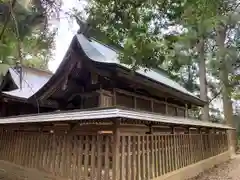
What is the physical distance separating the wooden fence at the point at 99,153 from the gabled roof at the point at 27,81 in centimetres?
336

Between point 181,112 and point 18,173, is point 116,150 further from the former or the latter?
point 181,112

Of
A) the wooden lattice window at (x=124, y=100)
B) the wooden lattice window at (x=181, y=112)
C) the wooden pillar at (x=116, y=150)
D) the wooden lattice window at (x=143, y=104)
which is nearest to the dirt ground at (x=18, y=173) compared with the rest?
the wooden pillar at (x=116, y=150)

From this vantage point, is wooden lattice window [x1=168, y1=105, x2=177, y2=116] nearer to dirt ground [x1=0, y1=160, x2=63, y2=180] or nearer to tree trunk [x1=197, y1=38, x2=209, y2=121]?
tree trunk [x1=197, y1=38, x2=209, y2=121]

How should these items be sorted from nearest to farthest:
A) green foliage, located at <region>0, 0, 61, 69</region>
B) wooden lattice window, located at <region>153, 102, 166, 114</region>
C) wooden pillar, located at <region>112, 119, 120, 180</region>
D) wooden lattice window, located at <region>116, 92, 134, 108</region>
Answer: green foliage, located at <region>0, 0, 61, 69</region> → wooden pillar, located at <region>112, 119, 120, 180</region> → wooden lattice window, located at <region>116, 92, 134, 108</region> → wooden lattice window, located at <region>153, 102, 166, 114</region>

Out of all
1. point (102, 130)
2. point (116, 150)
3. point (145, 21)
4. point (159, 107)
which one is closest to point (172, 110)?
point (159, 107)

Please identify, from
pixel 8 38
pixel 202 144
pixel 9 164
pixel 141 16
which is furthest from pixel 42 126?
pixel 202 144

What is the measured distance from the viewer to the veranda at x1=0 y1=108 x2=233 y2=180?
5.41 meters

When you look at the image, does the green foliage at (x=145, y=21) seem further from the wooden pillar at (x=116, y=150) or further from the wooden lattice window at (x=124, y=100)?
the wooden lattice window at (x=124, y=100)

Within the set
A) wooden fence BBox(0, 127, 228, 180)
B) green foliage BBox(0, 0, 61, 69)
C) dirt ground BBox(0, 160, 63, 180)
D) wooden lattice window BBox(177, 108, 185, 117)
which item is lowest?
dirt ground BBox(0, 160, 63, 180)

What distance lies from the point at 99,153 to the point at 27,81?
10.7 m

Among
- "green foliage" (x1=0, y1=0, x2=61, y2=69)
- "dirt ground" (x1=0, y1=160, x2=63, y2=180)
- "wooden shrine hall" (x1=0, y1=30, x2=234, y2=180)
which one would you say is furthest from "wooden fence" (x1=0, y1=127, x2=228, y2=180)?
"green foliage" (x1=0, y1=0, x2=61, y2=69)

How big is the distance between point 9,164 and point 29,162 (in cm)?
129

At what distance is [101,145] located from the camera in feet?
18.5

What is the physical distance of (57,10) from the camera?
5.07 meters
